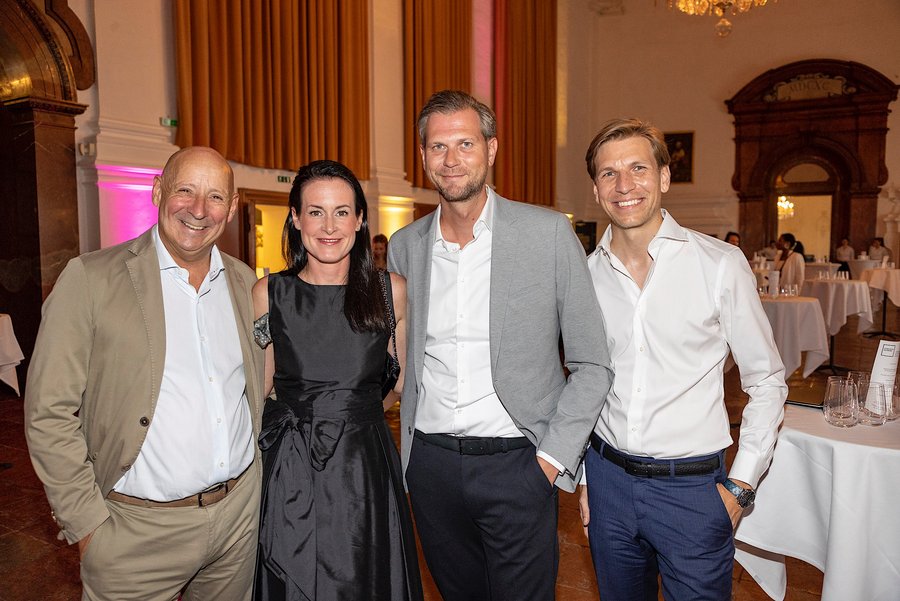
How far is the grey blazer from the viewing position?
1.74 m

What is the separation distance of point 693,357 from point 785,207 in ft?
52.4

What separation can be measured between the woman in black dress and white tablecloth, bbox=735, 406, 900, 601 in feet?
4.20

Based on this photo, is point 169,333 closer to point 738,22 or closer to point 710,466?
point 710,466

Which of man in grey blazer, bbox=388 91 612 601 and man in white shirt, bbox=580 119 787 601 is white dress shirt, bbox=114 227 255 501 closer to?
man in grey blazer, bbox=388 91 612 601

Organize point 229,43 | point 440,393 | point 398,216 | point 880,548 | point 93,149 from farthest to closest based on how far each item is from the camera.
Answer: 1. point 398,216
2. point 229,43
3. point 93,149
4. point 880,548
5. point 440,393

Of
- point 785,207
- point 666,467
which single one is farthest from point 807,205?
point 666,467

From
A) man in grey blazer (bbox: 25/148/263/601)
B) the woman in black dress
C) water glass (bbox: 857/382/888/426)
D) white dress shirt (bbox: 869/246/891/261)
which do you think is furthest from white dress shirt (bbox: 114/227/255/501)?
white dress shirt (bbox: 869/246/891/261)

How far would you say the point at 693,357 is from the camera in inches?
69.3

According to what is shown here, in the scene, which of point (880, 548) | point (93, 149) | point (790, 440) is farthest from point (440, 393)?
point (93, 149)

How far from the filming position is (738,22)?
50.1ft

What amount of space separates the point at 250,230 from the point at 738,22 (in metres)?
13.1

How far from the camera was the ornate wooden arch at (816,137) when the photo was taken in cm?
1432

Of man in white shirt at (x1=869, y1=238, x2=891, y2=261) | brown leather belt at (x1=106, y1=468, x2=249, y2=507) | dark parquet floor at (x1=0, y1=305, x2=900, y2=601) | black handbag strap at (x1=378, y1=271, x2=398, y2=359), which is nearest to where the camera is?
brown leather belt at (x1=106, y1=468, x2=249, y2=507)

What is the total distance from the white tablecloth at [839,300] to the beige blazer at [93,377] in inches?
342
